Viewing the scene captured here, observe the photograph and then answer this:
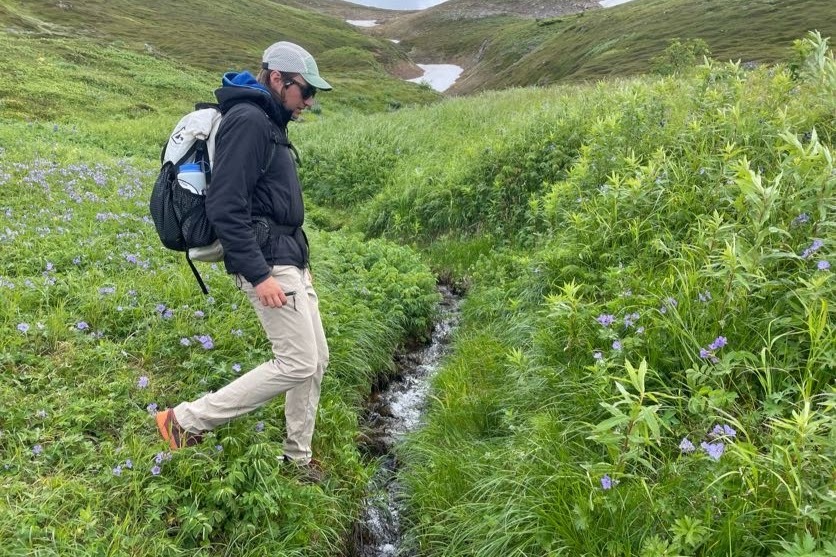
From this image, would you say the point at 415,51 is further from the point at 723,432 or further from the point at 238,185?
the point at 723,432

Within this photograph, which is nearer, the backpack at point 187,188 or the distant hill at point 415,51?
the backpack at point 187,188

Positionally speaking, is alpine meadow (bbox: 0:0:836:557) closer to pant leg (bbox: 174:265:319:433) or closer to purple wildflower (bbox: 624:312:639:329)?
purple wildflower (bbox: 624:312:639:329)

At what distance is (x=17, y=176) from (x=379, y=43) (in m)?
101

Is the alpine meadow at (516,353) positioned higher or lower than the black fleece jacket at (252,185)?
lower

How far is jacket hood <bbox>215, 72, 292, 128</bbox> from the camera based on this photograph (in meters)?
3.48

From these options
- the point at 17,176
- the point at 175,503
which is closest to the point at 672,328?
the point at 175,503

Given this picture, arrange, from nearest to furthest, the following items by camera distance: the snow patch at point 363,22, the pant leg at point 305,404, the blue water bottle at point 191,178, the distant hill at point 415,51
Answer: the blue water bottle at point 191,178, the pant leg at point 305,404, the distant hill at point 415,51, the snow patch at point 363,22

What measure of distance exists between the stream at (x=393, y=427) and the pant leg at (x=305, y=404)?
2.68ft

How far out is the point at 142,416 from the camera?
4.11 m

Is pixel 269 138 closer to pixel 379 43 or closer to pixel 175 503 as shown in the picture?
pixel 175 503

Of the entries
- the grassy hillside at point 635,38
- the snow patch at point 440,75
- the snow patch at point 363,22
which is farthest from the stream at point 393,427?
the snow patch at point 363,22

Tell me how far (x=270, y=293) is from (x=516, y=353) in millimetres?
2321

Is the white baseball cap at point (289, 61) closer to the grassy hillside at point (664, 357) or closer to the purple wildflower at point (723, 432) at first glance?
the grassy hillside at point (664, 357)

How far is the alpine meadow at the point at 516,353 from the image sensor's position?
114 inches
